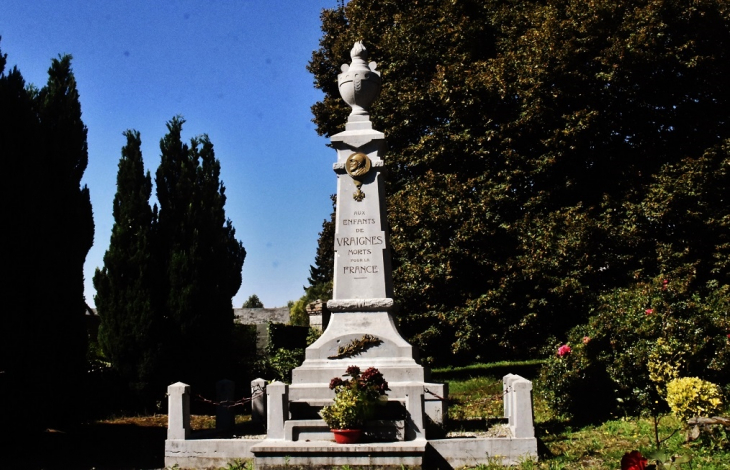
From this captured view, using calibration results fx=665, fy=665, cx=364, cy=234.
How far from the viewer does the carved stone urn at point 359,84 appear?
12.1m

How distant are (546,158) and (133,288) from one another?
10.9 meters

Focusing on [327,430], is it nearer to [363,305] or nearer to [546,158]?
[363,305]

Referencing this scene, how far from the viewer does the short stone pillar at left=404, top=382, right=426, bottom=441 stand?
8.79 meters

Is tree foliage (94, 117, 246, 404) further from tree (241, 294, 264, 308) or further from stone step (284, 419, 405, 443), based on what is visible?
tree (241, 294, 264, 308)

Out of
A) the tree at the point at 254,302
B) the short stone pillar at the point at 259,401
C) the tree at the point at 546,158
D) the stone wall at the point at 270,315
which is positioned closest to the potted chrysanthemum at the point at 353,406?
the short stone pillar at the point at 259,401

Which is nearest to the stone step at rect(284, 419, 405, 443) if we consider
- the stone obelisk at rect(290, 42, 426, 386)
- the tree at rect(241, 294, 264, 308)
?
the stone obelisk at rect(290, 42, 426, 386)

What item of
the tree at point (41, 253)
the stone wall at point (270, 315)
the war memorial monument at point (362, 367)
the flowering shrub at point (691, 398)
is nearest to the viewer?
the flowering shrub at point (691, 398)

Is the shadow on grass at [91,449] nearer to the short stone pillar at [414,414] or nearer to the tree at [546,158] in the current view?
the short stone pillar at [414,414]

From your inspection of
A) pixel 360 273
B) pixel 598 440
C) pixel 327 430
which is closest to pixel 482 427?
pixel 598 440

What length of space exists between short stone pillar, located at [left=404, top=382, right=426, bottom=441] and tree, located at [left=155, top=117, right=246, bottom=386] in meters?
8.44

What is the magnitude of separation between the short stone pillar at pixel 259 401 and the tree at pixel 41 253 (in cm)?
363

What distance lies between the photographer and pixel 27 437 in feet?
38.4

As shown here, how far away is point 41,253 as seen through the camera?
12.2 m

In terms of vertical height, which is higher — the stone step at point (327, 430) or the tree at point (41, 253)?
the tree at point (41, 253)
